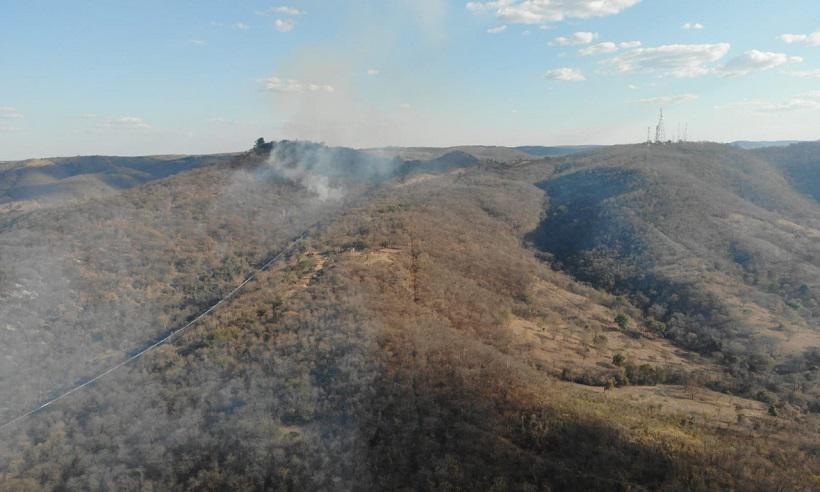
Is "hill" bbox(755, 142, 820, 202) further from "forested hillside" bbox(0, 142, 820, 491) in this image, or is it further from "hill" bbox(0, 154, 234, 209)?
"hill" bbox(0, 154, 234, 209)

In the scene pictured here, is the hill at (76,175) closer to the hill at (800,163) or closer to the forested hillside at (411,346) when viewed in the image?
the forested hillside at (411,346)

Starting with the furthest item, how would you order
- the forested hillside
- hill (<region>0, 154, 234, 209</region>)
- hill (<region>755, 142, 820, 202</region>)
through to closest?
hill (<region>0, 154, 234, 209</region>)
hill (<region>755, 142, 820, 202</region>)
the forested hillside

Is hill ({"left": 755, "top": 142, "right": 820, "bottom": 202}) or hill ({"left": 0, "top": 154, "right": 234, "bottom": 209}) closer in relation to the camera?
hill ({"left": 755, "top": 142, "right": 820, "bottom": 202})

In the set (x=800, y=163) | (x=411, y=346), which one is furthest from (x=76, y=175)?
(x=800, y=163)

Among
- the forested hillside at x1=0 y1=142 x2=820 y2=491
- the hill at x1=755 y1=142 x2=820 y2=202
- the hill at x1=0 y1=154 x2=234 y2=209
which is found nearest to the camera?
the forested hillside at x1=0 y1=142 x2=820 y2=491

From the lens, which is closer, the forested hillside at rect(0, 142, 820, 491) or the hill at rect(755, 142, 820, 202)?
the forested hillside at rect(0, 142, 820, 491)

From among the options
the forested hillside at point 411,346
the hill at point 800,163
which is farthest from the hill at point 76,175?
the hill at point 800,163

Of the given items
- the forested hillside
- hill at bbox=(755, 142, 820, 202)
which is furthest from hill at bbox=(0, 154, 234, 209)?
hill at bbox=(755, 142, 820, 202)

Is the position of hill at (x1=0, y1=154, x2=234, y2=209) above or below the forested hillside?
above
